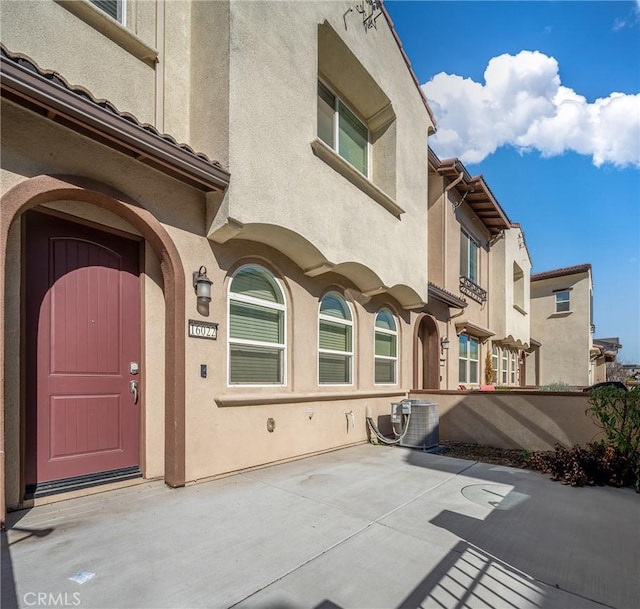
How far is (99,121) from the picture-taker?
12.7 ft

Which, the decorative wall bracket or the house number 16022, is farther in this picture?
the decorative wall bracket

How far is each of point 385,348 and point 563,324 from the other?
19.7 m

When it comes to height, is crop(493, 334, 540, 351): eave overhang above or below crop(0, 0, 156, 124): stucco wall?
below

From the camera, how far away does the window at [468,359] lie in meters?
14.2

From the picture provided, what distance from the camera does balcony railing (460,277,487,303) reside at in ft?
46.3

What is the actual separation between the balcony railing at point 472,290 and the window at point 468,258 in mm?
289

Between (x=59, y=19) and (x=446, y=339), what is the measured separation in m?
11.6

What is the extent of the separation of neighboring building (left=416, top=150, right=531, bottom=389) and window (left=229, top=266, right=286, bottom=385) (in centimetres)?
565

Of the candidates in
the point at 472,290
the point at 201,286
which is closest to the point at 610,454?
the point at 201,286

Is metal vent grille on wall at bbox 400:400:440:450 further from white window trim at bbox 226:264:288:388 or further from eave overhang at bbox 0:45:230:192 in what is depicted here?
eave overhang at bbox 0:45:230:192

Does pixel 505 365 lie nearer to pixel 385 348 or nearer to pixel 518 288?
pixel 518 288

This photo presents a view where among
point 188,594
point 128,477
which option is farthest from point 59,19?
point 188,594
